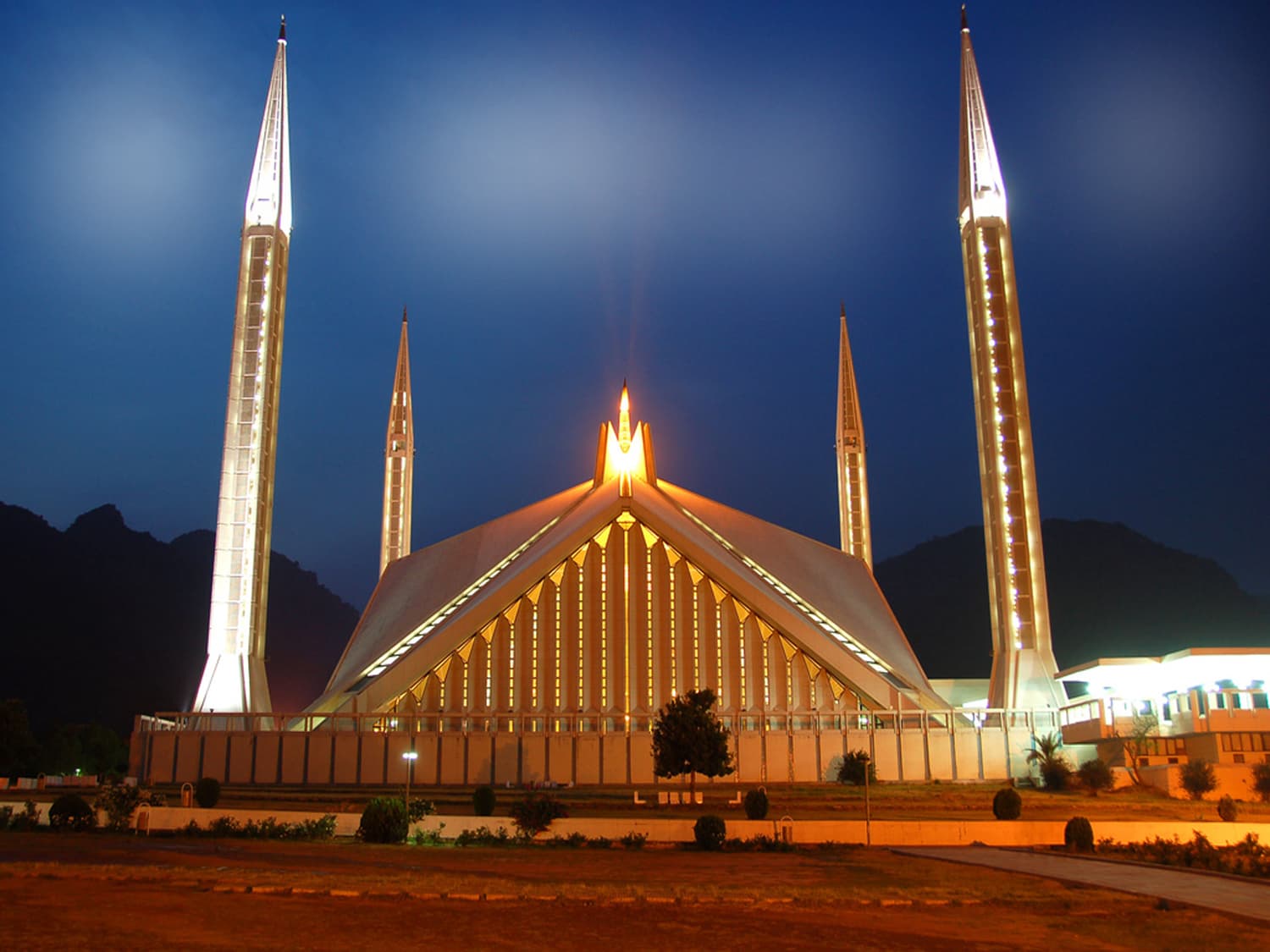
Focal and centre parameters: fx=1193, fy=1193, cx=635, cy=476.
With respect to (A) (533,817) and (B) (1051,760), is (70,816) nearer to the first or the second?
(A) (533,817)

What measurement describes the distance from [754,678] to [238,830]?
626 inches

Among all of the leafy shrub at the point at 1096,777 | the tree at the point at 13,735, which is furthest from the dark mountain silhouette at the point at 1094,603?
the tree at the point at 13,735

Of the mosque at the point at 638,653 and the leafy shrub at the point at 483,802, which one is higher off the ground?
the mosque at the point at 638,653

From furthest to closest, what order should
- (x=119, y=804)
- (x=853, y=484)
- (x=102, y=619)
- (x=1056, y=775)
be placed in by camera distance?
(x=102, y=619) → (x=853, y=484) → (x=1056, y=775) → (x=119, y=804)

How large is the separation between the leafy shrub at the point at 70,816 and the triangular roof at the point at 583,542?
1205 centimetres

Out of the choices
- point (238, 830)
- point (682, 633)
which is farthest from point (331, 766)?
point (238, 830)

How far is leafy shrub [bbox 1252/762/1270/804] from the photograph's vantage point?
20.5 metres

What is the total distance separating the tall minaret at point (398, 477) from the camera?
43000mm

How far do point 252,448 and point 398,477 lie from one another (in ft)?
40.4

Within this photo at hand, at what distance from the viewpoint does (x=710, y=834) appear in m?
14.8

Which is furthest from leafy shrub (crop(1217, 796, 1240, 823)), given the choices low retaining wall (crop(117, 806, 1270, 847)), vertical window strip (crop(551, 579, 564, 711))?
vertical window strip (crop(551, 579, 564, 711))

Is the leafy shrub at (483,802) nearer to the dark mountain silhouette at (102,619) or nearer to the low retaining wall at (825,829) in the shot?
the low retaining wall at (825,829)

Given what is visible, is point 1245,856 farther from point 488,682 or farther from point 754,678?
point 488,682

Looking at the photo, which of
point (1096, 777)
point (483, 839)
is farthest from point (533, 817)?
point (1096, 777)
